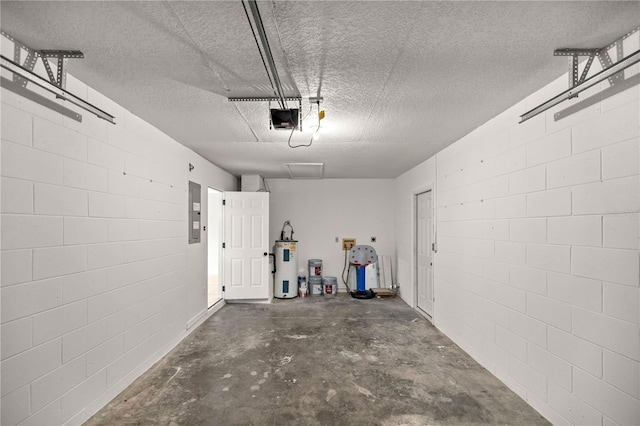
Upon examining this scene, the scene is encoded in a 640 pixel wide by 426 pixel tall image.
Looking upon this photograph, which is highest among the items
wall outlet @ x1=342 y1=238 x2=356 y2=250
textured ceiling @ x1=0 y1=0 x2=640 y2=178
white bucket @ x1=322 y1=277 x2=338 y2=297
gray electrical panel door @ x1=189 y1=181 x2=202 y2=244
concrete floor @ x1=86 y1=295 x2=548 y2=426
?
textured ceiling @ x1=0 y1=0 x2=640 y2=178

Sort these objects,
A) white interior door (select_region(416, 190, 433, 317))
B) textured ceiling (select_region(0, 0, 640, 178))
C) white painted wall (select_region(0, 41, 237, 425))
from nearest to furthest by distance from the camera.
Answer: textured ceiling (select_region(0, 0, 640, 178)), white painted wall (select_region(0, 41, 237, 425)), white interior door (select_region(416, 190, 433, 317))

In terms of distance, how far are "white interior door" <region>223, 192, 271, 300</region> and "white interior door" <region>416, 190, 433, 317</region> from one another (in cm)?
260

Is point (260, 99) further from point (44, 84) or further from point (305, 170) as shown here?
point (305, 170)

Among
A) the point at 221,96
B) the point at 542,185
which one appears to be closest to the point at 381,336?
the point at 542,185

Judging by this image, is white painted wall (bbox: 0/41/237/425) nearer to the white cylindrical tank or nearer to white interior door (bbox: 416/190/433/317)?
the white cylindrical tank

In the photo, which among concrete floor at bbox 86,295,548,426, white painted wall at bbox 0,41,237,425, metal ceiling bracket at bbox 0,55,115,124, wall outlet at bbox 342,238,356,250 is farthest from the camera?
wall outlet at bbox 342,238,356,250

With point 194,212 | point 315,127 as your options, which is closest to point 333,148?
point 315,127

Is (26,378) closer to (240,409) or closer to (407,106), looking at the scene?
(240,409)

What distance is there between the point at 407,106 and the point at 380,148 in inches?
55.4

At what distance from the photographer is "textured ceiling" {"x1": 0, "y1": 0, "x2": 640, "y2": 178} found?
4.57 feet

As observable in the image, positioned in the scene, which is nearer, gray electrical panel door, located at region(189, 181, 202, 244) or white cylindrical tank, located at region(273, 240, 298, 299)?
gray electrical panel door, located at region(189, 181, 202, 244)

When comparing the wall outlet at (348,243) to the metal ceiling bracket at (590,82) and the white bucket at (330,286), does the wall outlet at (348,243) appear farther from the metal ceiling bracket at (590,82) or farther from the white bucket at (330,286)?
the metal ceiling bracket at (590,82)

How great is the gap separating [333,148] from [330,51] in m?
2.22

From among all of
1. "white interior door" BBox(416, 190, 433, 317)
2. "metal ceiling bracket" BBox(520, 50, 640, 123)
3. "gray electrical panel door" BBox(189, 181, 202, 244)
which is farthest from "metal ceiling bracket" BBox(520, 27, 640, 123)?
"gray electrical panel door" BBox(189, 181, 202, 244)
